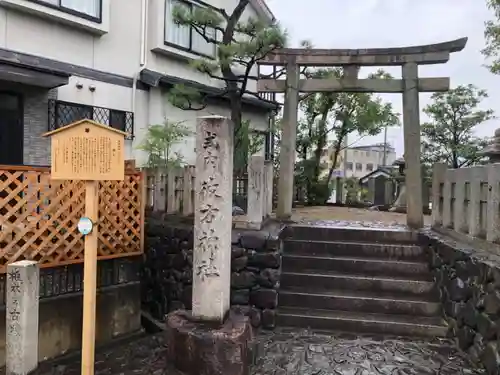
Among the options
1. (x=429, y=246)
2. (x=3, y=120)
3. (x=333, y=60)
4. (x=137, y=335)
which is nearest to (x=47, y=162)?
(x=3, y=120)

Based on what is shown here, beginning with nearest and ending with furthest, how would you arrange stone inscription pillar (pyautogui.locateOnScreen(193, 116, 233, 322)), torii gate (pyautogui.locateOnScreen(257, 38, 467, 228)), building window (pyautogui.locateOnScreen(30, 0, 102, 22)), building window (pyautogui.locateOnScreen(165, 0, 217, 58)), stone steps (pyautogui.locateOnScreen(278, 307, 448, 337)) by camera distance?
stone inscription pillar (pyautogui.locateOnScreen(193, 116, 233, 322)) < stone steps (pyautogui.locateOnScreen(278, 307, 448, 337)) < torii gate (pyautogui.locateOnScreen(257, 38, 467, 228)) < building window (pyautogui.locateOnScreen(30, 0, 102, 22)) < building window (pyautogui.locateOnScreen(165, 0, 217, 58))

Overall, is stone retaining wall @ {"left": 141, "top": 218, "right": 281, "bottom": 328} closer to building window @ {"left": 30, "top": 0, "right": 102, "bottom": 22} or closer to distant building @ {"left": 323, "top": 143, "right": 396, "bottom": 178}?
building window @ {"left": 30, "top": 0, "right": 102, "bottom": 22}

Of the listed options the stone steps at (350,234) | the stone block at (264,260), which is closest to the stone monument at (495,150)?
the stone steps at (350,234)

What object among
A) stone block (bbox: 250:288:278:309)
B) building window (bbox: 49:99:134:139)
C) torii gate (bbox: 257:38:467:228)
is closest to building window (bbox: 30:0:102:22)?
building window (bbox: 49:99:134:139)

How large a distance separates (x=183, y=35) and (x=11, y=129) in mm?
5938

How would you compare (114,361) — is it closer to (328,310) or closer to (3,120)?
(328,310)

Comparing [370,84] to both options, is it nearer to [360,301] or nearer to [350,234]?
[350,234]

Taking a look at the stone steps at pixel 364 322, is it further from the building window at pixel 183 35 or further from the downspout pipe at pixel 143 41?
the building window at pixel 183 35

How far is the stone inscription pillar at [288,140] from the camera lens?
27.9ft

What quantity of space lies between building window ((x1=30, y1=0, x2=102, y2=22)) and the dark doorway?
226 centimetres

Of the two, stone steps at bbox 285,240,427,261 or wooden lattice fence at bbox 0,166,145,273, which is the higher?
wooden lattice fence at bbox 0,166,145,273

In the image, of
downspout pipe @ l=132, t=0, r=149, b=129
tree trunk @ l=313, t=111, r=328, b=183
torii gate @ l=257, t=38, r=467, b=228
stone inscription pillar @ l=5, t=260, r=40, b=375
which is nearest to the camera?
stone inscription pillar @ l=5, t=260, r=40, b=375

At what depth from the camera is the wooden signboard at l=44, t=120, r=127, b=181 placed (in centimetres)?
407

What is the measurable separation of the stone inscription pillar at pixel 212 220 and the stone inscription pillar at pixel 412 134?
4504 mm
